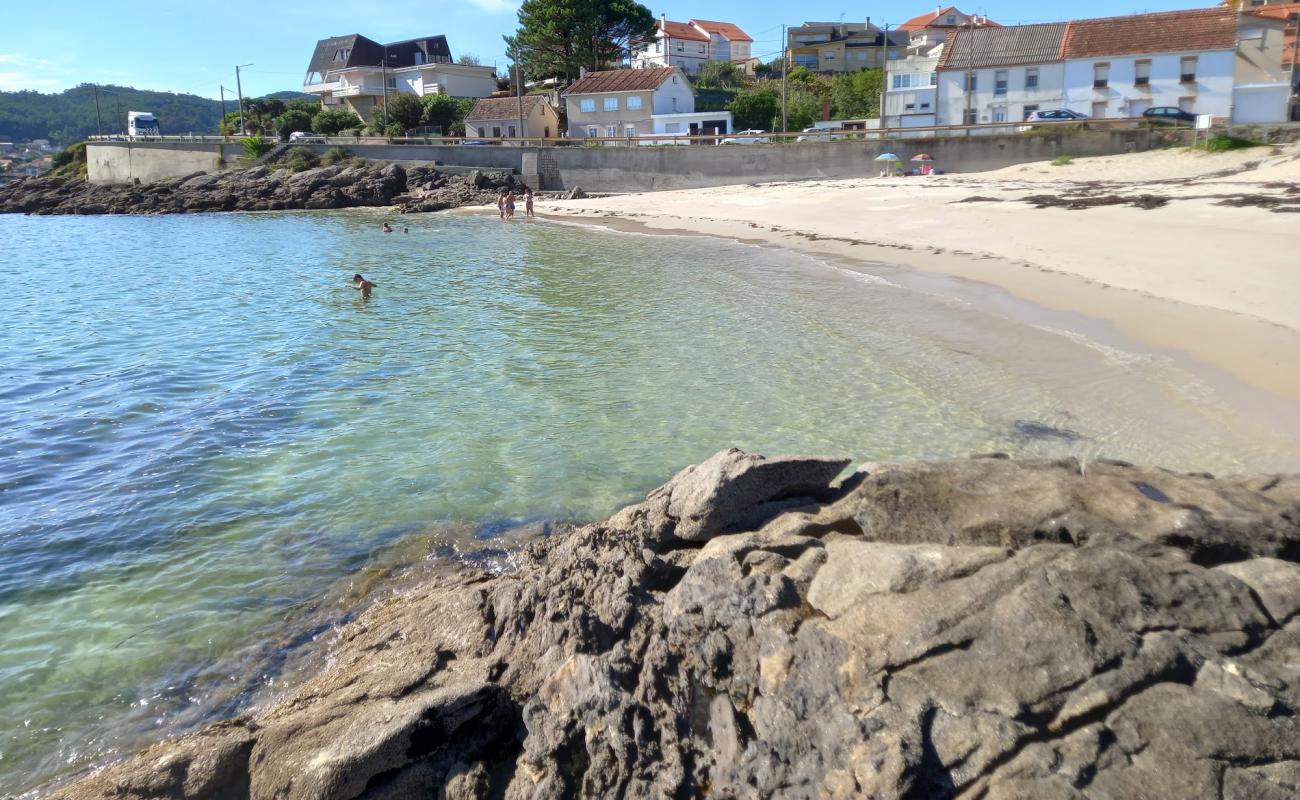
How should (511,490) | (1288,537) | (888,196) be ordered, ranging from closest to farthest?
1. (1288,537)
2. (511,490)
3. (888,196)

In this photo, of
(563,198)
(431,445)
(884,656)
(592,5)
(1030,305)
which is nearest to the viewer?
(884,656)

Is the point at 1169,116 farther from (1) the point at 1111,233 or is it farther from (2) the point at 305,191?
(2) the point at 305,191

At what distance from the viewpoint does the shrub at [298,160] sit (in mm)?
54625

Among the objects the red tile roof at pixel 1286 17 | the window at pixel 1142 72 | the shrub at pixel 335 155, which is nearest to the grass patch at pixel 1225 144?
the window at pixel 1142 72

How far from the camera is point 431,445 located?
29.7 feet

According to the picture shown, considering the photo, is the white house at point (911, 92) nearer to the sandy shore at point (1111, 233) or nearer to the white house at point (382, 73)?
the sandy shore at point (1111, 233)

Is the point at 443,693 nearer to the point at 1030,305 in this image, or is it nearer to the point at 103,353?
the point at 1030,305

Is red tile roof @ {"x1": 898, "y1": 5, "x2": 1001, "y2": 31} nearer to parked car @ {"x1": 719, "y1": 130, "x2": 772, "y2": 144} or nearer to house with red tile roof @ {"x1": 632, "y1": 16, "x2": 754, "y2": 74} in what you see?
house with red tile roof @ {"x1": 632, "y1": 16, "x2": 754, "y2": 74}

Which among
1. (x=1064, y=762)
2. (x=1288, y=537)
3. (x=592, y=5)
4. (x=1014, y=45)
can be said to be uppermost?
(x=592, y=5)

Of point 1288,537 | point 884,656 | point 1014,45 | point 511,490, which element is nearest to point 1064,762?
point 884,656

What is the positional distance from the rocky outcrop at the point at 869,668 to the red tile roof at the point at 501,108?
6412 centimetres

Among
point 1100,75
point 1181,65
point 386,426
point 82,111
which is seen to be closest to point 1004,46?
point 1100,75

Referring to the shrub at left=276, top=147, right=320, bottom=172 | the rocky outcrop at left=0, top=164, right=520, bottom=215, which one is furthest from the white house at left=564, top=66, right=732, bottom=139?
the shrub at left=276, top=147, right=320, bottom=172

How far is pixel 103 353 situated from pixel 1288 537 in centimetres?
1690
